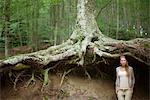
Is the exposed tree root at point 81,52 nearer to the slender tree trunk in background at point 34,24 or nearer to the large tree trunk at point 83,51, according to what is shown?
the large tree trunk at point 83,51

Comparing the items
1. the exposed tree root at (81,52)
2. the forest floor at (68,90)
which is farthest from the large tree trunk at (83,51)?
the forest floor at (68,90)

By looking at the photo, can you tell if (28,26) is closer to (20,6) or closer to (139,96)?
(20,6)

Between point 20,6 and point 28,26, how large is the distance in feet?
10.9

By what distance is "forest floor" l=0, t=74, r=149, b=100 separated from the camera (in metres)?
8.16

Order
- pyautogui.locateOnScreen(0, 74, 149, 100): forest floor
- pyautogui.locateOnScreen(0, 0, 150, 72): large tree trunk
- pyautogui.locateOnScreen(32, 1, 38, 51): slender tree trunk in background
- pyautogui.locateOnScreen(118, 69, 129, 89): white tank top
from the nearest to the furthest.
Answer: pyautogui.locateOnScreen(118, 69, 129, 89): white tank top → pyautogui.locateOnScreen(0, 0, 150, 72): large tree trunk → pyautogui.locateOnScreen(0, 74, 149, 100): forest floor → pyautogui.locateOnScreen(32, 1, 38, 51): slender tree trunk in background

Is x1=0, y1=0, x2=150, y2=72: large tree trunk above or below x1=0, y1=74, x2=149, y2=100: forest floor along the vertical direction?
above

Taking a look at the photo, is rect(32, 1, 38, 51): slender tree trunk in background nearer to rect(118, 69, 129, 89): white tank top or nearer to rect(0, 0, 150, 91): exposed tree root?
rect(0, 0, 150, 91): exposed tree root

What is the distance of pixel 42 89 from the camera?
800cm

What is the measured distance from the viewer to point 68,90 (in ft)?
27.0

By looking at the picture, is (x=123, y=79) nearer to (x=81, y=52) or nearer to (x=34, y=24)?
(x=81, y=52)

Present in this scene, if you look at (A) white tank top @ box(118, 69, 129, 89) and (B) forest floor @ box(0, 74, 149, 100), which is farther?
(B) forest floor @ box(0, 74, 149, 100)

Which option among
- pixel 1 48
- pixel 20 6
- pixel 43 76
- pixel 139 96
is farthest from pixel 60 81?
pixel 1 48

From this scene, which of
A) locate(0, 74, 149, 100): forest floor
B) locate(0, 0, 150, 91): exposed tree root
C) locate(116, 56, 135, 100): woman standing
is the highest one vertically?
locate(0, 0, 150, 91): exposed tree root

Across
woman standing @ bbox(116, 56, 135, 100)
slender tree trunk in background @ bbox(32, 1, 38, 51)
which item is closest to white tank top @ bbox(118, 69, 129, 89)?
woman standing @ bbox(116, 56, 135, 100)
